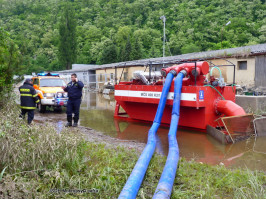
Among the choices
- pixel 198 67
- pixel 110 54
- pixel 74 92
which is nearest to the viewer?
pixel 198 67

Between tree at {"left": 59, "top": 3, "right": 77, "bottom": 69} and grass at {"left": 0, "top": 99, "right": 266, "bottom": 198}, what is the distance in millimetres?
63479

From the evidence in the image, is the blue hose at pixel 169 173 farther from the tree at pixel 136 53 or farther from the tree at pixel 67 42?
the tree at pixel 67 42

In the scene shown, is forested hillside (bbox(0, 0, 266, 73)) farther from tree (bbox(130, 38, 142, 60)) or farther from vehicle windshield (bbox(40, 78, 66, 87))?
vehicle windshield (bbox(40, 78, 66, 87))

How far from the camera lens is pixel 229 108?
830cm

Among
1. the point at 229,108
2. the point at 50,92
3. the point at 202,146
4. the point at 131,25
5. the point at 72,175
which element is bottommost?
the point at 202,146

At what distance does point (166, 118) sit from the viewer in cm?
975

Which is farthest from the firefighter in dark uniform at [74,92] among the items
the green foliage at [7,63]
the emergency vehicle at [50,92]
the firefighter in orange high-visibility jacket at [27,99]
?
the emergency vehicle at [50,92]

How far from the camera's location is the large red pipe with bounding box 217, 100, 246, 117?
816cm

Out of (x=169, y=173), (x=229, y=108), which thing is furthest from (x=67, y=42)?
(x=169, y=173)

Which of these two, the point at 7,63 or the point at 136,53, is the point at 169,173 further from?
the point at 136,53

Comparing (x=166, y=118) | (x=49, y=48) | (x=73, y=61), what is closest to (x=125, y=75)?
(x=166, y=118)

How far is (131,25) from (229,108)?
8678cm

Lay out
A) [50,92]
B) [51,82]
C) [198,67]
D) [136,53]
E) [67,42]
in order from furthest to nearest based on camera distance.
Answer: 1. [67,42]
2. [136,53]
3. [51,82]
4. [50,92]
5. [198,67]

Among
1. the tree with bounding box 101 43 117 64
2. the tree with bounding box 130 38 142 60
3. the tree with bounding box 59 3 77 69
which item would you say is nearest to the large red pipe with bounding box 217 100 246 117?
the tree with bounding box 130 38 142 60
